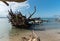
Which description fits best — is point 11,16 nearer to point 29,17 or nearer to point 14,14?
point 14,14

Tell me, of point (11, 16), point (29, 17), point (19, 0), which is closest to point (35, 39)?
point (19, 0)

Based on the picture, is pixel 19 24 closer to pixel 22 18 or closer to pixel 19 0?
pixel 22 18

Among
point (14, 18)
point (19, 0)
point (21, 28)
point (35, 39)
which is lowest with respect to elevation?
point (21, 28)

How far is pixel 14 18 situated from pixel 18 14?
24.2 inches

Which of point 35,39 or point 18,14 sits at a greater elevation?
point 35,39

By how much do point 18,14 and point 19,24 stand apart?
1.03 m

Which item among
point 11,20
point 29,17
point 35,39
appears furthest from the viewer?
point 11,20

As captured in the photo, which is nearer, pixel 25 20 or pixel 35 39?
pixel 35 39

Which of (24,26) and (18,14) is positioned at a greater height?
(18,14)

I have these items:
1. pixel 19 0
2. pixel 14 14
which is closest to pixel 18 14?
pixel 14 14

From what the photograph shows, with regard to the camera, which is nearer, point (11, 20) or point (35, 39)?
point (35, 39)

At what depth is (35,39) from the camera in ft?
19.2

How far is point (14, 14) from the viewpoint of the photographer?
1845cm

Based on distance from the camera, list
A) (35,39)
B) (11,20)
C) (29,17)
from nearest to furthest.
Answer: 1. (35,39)
2. (29,17)
3. (11,20)
